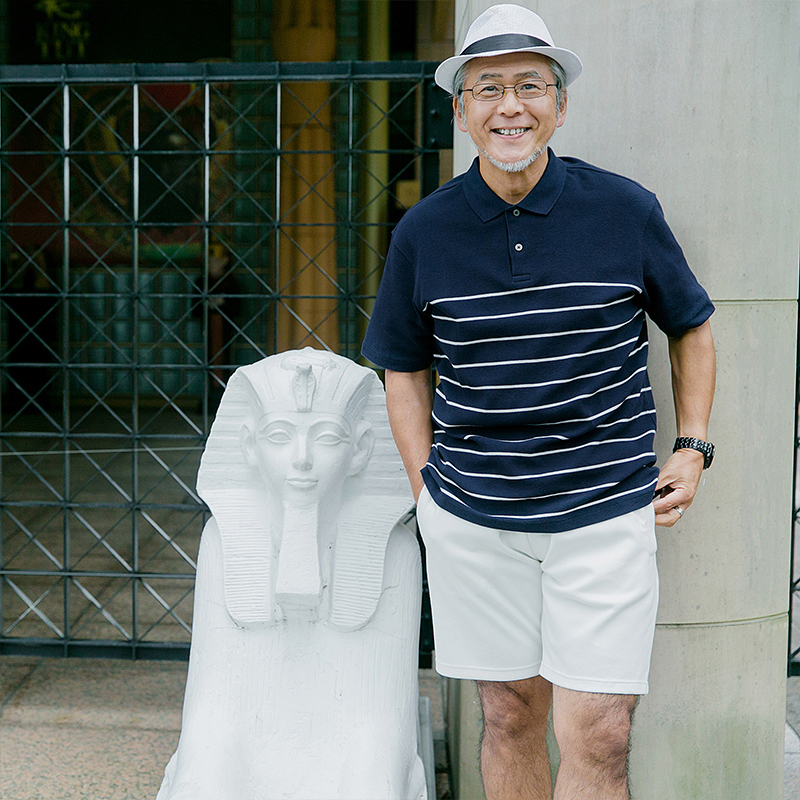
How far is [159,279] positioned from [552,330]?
847 cm

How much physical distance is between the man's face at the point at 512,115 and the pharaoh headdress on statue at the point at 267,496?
79 centimetres

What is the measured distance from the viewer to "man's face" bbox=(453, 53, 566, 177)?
197 cm

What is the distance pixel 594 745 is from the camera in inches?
78.7

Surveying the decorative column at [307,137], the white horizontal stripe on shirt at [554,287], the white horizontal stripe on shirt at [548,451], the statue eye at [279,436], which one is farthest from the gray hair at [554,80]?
the decorative column at [307,137]

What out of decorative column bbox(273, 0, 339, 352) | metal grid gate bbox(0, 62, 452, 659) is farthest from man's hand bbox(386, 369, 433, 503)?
decorative column bbox(273, 0, 339, 352)

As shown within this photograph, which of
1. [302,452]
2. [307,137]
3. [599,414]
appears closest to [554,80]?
[599,414]

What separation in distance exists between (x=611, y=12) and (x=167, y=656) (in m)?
2.49

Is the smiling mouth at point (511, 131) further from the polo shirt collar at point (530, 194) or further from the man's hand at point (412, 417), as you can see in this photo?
the man's hand at point (412, 417)

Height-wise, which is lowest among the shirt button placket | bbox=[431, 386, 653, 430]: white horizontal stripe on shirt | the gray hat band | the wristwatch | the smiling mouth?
the wristwatch

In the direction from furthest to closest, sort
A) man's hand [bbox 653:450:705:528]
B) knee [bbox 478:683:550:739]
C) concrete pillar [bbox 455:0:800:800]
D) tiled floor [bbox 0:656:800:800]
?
tiled floor [bbox 0:656:800:800]
concrete pillar [bbox 455:0:800:800]
knee [bbox 478:683:550:739]
man's hand [bbox 653:450:705:528]

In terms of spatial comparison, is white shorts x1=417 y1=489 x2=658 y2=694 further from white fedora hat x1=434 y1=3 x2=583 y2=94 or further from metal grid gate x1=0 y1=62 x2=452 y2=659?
metal grid gate x1=0 y1=62 x2=452 y2=659

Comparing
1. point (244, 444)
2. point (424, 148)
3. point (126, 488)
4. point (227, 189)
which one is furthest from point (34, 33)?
point (244, 444)

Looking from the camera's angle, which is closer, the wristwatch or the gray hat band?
the gray hat band

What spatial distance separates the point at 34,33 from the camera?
9.66m
